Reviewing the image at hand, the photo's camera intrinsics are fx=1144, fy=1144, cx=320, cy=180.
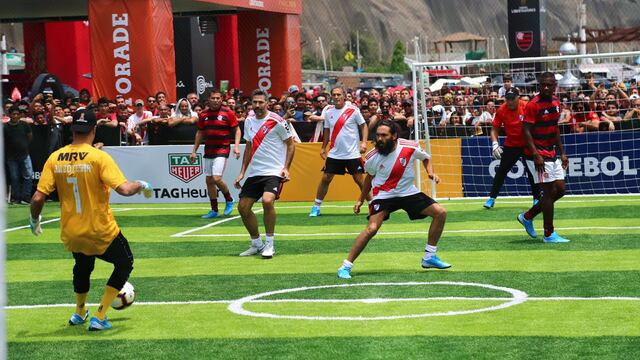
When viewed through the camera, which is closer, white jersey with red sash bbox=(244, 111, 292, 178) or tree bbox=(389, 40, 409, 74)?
white jersey with red sash bbox=(244, 111, 292, 178)

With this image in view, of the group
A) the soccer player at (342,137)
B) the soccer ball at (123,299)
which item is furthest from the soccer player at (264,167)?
the soccer player at (342,137)

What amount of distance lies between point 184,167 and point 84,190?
1395cm

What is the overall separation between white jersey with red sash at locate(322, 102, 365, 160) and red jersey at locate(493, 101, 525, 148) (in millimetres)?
2165

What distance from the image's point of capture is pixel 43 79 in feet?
102

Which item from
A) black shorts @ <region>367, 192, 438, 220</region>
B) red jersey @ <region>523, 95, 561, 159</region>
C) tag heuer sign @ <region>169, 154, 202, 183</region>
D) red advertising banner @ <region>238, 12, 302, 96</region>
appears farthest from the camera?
red advertising banner @ <region>238, 12, 302, 96</region>

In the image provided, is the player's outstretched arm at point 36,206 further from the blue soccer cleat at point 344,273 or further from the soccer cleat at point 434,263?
the soccer cleat at point 434,263

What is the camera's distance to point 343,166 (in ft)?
60.6

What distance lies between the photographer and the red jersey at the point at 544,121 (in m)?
13.6

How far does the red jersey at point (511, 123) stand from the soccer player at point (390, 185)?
6559 millimetres

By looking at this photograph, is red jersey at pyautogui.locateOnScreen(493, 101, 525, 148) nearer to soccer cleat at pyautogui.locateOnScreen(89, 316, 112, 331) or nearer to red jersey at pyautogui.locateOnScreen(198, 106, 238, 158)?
red jersey at pyautogui.locateOnScreen(198, 106, 238, 158)

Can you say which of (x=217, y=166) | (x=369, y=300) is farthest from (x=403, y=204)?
(x=217, y=166)

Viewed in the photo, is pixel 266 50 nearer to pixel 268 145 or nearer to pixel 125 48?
pixel 125 48

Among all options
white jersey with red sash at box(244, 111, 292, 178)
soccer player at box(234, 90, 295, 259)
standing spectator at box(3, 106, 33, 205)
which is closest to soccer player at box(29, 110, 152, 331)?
soccer player at box(234, 90, 295, 259)

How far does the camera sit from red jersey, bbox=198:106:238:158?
1836 centimetres
